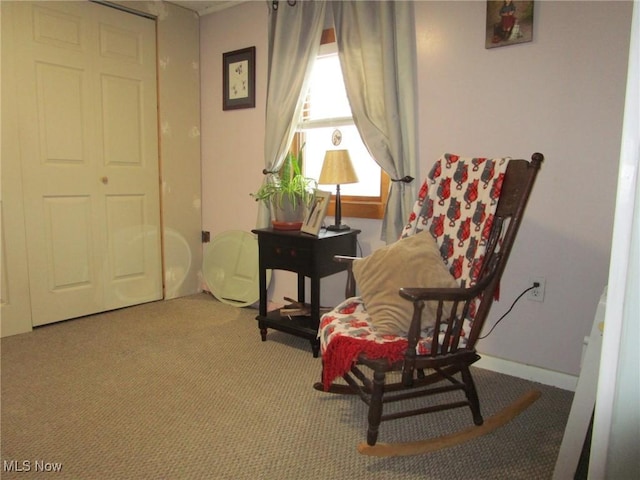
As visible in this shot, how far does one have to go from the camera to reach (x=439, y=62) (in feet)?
7.69

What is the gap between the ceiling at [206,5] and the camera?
324cm

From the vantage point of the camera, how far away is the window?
274 cm

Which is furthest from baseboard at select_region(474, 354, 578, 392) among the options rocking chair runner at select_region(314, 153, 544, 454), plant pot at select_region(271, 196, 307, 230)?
plant pot at select_region(271, 196, 307, 230)

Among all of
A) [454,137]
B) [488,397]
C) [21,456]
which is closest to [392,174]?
[454,137]

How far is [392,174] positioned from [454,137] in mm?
374

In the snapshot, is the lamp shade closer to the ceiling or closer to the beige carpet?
the beige carpet

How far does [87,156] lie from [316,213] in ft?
5.39

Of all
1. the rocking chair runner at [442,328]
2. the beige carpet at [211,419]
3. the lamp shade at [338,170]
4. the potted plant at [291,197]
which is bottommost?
the beige carpet at [211,419]

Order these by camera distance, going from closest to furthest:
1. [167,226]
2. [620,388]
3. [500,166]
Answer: [620,388] < [500,166] < [167,226]

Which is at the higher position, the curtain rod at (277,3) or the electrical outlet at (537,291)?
the curtain rod at (277,3)

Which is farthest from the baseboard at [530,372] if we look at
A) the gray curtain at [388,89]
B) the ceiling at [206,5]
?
the ceiling at [206,5]

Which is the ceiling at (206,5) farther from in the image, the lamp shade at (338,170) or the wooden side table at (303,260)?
the wooden side table at (303,260)

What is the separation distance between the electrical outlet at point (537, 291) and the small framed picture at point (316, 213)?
1.11m

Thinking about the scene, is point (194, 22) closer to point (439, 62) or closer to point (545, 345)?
point (439, 62)
